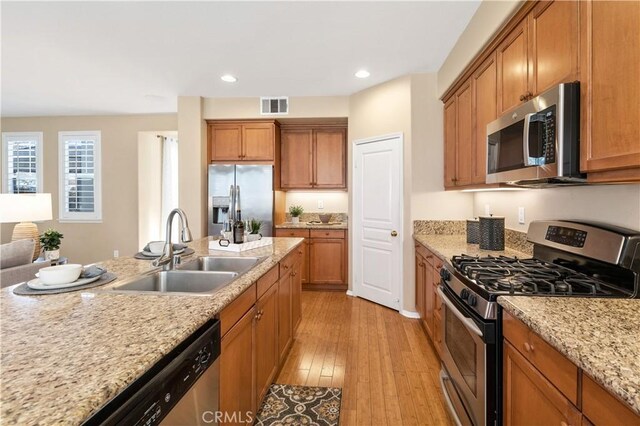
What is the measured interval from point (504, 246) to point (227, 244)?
7.01ft

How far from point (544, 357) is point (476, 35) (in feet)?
7.78

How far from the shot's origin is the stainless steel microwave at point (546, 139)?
1.36 m

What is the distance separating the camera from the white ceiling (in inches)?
96.7

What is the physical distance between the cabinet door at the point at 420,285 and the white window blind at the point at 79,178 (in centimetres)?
548

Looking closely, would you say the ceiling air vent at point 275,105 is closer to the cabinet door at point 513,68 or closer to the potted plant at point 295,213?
the potted plant at point 295,213

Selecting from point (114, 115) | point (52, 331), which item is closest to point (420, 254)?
point (52, 331)

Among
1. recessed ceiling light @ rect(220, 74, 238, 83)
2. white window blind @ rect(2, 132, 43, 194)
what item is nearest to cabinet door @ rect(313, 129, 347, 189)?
recessed ceiling light @ rect(220, 74, 238, 83)

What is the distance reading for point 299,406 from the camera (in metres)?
2.00

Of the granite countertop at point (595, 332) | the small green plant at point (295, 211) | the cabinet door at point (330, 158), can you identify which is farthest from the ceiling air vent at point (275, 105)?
the granite countertop at point (595, 332)

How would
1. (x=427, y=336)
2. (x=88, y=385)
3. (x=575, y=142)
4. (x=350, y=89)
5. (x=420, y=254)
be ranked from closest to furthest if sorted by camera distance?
(x=88, y=385), (x=575, y=142), (x=427, y=336), (x=420, y=254), (x=350, y=89)

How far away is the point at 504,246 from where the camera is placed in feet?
8.02

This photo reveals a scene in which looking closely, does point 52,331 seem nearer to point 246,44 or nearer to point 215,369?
point 215,369

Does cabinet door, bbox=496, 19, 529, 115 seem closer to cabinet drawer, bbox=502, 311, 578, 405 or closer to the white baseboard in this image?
cabinet drawer, bbox=502, 311, 578, 405

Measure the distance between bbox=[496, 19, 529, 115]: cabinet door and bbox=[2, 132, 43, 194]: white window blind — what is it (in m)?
7.15
